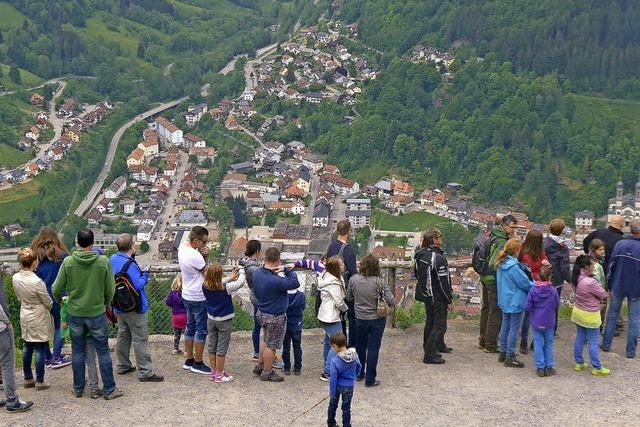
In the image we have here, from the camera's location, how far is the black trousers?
26.4 ft

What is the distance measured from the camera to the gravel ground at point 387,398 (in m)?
6.98

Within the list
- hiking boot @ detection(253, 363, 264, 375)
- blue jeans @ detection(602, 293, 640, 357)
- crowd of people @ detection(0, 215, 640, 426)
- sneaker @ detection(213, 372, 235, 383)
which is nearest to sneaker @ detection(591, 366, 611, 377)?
crowd of people @ detection(0, 215, 640, 426)

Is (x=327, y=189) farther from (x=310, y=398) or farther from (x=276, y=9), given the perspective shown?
(x=276, y=9)

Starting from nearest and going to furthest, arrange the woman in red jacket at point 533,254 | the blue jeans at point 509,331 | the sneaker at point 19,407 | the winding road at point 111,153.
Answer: the sneaker at point 19,407 → the woman in red jacket at point 533,254 → the blue jeans at point 509,331 → the winding road at point 111,153

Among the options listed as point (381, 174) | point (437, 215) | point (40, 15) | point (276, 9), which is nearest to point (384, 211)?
point (437, 215)

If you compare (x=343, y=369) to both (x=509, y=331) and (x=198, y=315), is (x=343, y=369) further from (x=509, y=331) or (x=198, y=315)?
(x=509, y=331)

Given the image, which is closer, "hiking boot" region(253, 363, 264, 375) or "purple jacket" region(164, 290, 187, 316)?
"hiking boot" region(253, 363, 264, 375)

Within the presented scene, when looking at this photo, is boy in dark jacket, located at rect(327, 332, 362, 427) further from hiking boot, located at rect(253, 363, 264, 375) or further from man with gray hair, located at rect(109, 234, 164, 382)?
man with gray hair, located at rect(109, 234, 164, 382)

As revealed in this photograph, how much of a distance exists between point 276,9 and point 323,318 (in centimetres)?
11025

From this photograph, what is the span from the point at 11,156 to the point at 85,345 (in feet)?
199

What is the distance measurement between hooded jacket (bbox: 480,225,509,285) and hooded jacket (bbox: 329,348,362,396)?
218cm

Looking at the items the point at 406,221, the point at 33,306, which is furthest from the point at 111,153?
the point at 33,306

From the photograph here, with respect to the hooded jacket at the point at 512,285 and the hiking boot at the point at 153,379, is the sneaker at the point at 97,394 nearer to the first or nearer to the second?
the hiking boot at the point at 153,379

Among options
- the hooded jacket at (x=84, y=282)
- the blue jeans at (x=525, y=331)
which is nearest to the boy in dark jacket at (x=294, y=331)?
the hooded jacket at (x=84, y=282)
